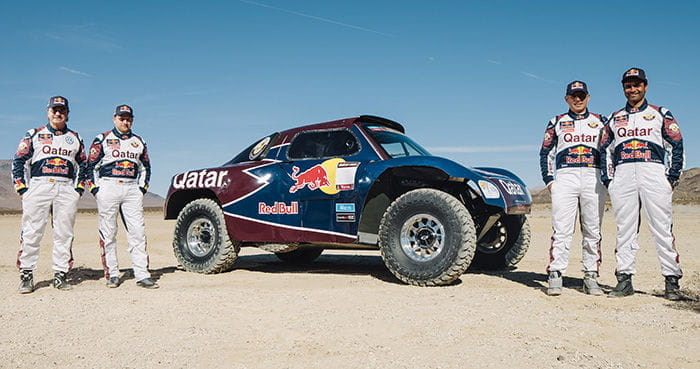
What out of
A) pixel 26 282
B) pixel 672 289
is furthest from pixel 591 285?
pixel 26 282

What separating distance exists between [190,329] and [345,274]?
10.9ft

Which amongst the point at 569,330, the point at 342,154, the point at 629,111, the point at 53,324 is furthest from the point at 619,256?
the point at 53,324

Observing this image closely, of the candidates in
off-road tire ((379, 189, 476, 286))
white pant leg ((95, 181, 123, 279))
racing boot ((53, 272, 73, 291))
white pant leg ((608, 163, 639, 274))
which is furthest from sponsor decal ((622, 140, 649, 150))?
racing boot ((53, 272, 73, 291))

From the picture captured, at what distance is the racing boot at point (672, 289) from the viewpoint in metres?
5.25

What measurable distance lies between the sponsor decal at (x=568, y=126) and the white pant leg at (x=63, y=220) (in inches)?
230

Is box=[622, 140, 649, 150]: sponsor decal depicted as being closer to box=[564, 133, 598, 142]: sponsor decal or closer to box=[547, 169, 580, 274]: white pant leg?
box=[564, 133, 598, 142]: sponsor decal

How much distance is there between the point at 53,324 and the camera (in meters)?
4.57

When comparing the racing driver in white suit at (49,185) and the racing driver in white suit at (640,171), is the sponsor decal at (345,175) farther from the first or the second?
the racing driver in white suit at (49,185)

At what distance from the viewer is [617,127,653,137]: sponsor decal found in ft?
17.9

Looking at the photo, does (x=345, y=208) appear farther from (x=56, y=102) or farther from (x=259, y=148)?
(x=56, y=102)

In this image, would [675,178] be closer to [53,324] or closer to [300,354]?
[300,354]

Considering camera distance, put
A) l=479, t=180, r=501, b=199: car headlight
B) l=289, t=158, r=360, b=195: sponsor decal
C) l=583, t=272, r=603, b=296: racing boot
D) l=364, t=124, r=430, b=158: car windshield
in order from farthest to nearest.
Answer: l=364, t=124, r=430, b=158: car windshield, l=289, t=158, r=360, b=195: sponsor decal, l=479, t=180, r=501, b=199: car headlight, l=583, t=272, r=603, b=296: racing boot

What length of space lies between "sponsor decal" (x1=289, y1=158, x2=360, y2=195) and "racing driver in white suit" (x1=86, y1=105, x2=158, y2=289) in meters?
1.97

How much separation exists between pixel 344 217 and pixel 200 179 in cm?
258
